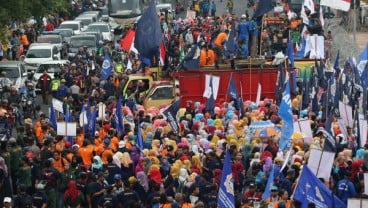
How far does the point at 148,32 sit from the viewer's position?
37125 mm

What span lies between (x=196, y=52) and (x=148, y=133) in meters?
8.79

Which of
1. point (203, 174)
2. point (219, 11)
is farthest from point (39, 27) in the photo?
point (203, 174)

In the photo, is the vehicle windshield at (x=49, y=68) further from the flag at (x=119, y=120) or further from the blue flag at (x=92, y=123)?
the flag at (x=119, y=120)

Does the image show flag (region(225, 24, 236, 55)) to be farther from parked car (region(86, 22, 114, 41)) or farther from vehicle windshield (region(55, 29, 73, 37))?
parked car (region(86, 22, 114, 41))

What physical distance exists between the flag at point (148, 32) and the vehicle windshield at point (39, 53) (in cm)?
1525

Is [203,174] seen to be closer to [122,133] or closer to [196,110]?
[122,133]

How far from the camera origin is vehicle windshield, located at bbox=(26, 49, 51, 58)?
172 ft

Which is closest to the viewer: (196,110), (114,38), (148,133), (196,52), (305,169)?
(305,169)

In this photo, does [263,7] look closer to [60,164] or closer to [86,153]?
[86,153]

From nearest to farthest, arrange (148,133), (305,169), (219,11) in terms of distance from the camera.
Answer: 1. (305,169)
2. (148,133)
3. (219,11)

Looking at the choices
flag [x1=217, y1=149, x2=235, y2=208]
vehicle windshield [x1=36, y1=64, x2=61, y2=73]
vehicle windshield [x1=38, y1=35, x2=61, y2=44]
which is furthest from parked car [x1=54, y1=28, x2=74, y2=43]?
flag [x1=217, y1=149, x2=235, y2=208]

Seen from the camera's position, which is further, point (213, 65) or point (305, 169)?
point (213, 65)

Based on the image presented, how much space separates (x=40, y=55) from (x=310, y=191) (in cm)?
2968

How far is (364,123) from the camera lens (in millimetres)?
28547
